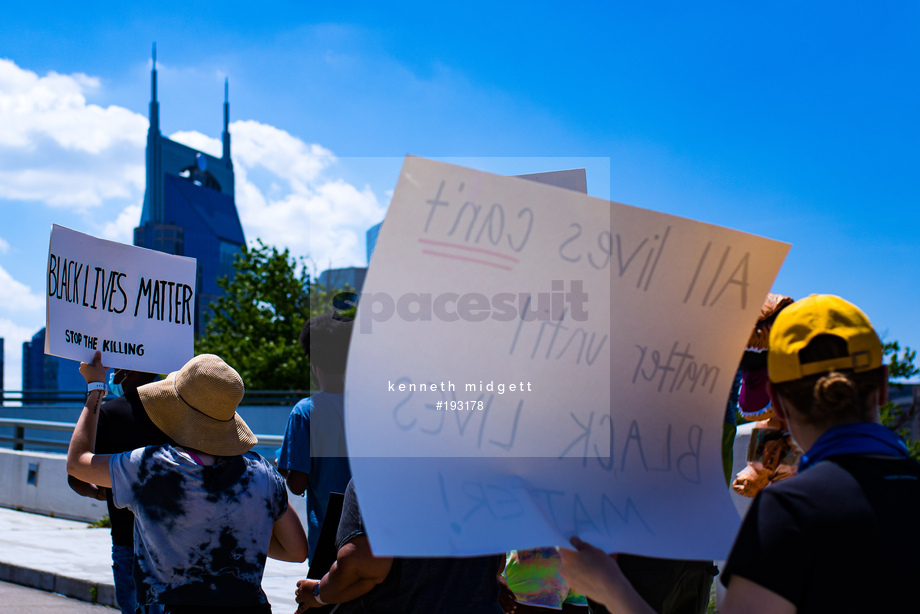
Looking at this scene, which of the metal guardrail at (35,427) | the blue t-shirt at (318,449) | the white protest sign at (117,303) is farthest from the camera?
the metal guardrail at (35,427)

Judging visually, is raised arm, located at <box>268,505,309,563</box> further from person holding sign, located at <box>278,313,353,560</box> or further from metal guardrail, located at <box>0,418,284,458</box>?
metal guardrail, located at <box>0,418,284,458</box>

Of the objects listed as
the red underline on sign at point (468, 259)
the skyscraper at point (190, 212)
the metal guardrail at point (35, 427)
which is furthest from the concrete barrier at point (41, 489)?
the skyscraper at point (190, 212)

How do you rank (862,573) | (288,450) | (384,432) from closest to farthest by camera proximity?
1. (862,573)
2. (384,432)
3. (288,450)

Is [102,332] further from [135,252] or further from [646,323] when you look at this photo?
[646,323]

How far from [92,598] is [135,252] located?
144 inches

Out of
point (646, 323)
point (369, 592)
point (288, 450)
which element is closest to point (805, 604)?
point (646, 323)

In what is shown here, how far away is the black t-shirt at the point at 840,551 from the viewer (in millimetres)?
1242

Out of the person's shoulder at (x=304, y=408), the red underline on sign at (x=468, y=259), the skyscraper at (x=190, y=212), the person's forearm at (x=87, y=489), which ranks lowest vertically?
the person's forearm at (x=87, y=489)

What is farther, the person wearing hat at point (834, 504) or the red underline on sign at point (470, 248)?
the red underline on sign at point (470, 248)

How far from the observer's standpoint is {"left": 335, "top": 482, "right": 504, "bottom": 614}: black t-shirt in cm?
212

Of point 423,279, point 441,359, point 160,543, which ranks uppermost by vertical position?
point 423,279

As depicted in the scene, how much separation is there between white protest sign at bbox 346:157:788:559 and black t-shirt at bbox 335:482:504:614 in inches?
31.9

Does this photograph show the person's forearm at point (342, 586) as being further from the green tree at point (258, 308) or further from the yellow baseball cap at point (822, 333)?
the green tree at point (258, 308)

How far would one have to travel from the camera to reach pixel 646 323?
1.55m
